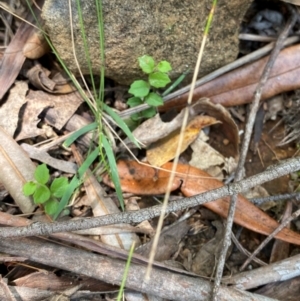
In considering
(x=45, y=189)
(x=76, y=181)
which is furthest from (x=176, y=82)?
(x=45, y=189)

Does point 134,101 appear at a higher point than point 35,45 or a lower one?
lower

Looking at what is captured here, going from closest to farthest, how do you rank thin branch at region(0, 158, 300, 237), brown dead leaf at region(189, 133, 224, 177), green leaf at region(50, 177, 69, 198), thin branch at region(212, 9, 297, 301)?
1. thin branch at region(0, 158, 300, 237)
2. thin branch at region(212, 9, 297, 301)
3. green leaf at region(50, 177, 69, 198)
4. brown dead leaf at region(189, 133, 224, 177)

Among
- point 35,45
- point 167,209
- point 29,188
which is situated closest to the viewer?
point 167,209

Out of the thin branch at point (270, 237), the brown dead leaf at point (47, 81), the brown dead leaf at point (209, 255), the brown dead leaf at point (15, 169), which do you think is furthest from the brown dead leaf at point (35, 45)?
the thin branch at point (270, 237)

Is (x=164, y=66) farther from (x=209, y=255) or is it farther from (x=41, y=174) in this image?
(x=209, y=255)

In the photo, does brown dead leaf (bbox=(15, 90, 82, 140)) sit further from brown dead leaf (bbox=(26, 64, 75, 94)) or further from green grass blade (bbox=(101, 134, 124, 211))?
green grass blade (bbox=(101, 134, 124, 211))

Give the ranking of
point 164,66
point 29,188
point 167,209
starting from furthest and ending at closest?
point 164,66
point 29,188
point 167,209

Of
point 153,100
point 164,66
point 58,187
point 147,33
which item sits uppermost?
point 147,33

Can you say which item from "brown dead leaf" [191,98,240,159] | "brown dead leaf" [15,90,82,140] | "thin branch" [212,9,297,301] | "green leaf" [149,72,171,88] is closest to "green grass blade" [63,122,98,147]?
"brown dead leaf" [15,90,82,140]
